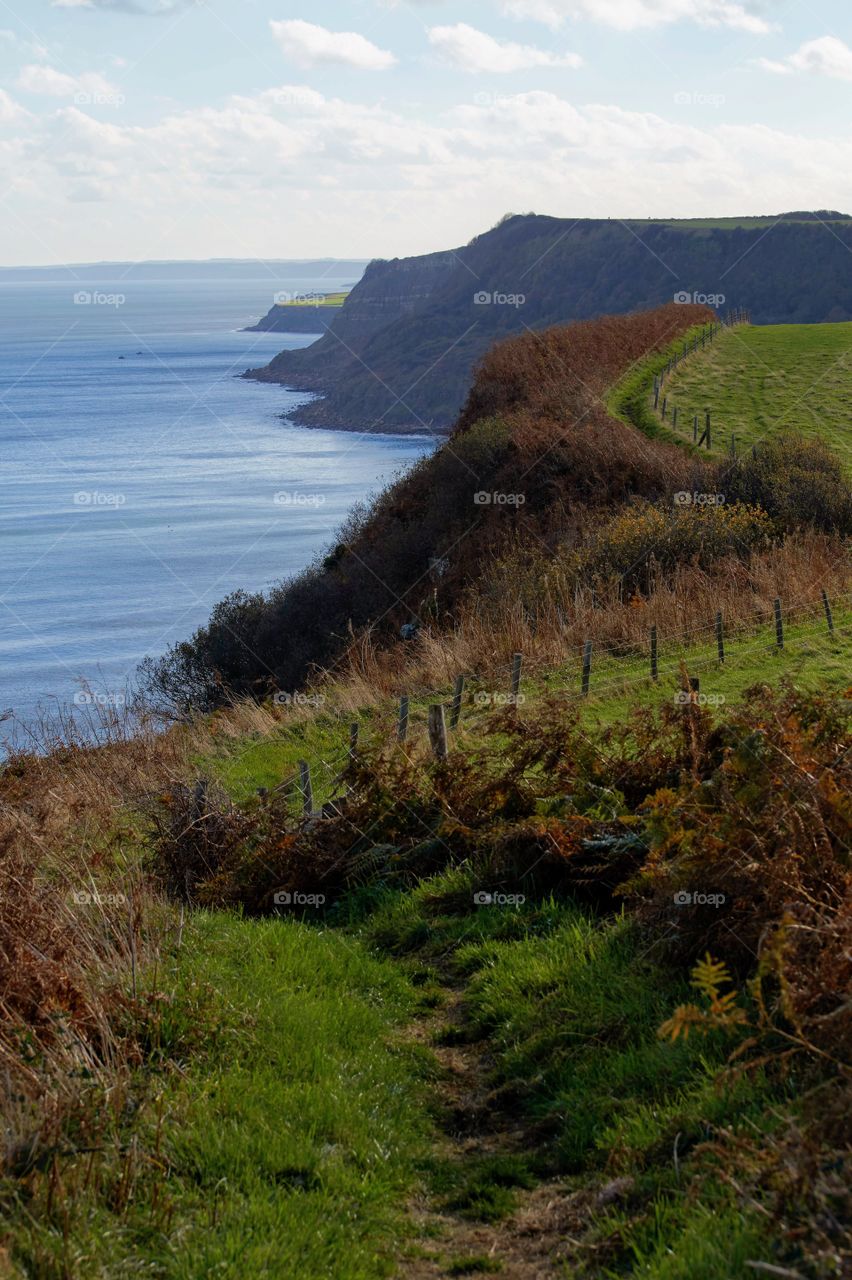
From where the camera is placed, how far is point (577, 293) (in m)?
179

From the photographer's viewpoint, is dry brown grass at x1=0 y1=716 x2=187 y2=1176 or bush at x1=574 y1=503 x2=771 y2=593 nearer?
dry brown grass at x1=0 y1=716 x2=187 y2=1176

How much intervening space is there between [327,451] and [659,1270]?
389 feet

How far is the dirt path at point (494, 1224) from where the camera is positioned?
514cm

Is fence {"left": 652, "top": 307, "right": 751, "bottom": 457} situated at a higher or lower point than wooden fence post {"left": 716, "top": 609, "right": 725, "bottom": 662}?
higher

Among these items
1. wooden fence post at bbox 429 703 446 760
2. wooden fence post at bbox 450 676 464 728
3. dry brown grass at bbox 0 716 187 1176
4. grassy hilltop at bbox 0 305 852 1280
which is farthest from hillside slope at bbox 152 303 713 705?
dry brown grass at bbox 0 716 187 1176

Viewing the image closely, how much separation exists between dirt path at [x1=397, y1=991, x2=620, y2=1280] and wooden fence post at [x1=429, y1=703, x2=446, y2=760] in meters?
5.12

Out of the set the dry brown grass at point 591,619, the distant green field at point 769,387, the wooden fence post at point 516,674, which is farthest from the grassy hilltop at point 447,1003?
the distant green field at point 769,387

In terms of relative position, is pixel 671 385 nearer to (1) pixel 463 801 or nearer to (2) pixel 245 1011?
(1) pixel 463 801

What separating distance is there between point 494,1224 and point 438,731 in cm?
657

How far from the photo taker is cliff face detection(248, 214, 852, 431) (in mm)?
160250

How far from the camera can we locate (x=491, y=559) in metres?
34.0

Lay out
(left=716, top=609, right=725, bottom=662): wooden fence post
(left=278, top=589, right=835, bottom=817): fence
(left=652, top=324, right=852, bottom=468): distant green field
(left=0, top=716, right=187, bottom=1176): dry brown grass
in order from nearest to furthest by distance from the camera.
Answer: (left=0, top=716, right=187, bottom=1176): dry brown grass < (left=278, top=589, right=835, bottom=817): fence < (left=716, top=609, right=725, bottom=662): wooden fence post < (left=652, top=324, right=852, bottom=468): distant green field

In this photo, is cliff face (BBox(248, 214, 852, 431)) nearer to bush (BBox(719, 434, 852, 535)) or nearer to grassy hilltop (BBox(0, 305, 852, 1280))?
bush (BBox(719, 434, 852, 535))

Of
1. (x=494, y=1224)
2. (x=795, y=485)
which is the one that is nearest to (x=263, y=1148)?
(x=494, y=1224)
